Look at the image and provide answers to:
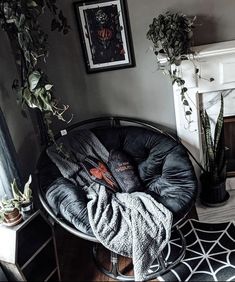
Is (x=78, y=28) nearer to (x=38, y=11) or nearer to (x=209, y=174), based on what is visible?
(x=38, y=11)

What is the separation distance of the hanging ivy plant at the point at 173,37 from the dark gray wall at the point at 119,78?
133 millimetres

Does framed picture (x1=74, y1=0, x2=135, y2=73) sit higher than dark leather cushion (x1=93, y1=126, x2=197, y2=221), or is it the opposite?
framed picture (x1=74, y1=0, x2=135, y2=73)

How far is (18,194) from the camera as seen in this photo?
6.23 ft

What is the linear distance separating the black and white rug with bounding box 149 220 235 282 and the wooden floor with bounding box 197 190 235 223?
5 centimetres

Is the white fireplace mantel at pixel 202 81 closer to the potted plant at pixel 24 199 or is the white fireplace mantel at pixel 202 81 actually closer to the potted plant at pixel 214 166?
the potted plant at pixel 214 166

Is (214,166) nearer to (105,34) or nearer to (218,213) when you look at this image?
(218,213)

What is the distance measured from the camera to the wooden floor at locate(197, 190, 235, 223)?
7.73 feet

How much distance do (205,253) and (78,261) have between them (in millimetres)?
888

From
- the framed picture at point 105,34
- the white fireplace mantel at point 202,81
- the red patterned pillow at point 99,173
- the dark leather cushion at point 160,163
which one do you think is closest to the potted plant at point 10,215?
the red patterned pillow at point 99,173

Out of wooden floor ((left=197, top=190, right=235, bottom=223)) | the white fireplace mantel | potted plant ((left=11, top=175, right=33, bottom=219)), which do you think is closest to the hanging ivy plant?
the white fireplace mantel

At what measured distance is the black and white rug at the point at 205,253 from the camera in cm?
194

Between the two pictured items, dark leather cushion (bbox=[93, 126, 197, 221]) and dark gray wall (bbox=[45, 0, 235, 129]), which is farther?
dark gray wall (bbox=[45, 0, 235, 129])

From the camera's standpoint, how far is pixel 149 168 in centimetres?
219

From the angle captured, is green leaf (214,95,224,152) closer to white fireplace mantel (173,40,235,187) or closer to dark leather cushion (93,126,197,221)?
white fireplace mantel (173,40,235,187)
